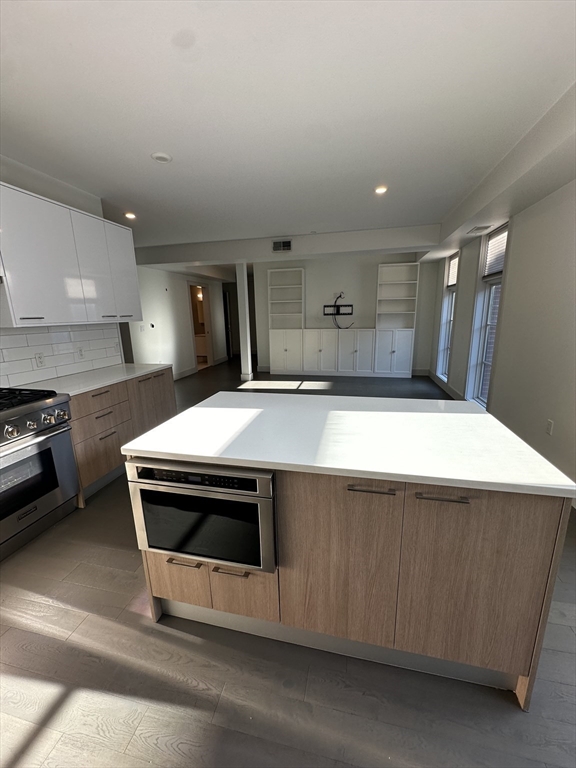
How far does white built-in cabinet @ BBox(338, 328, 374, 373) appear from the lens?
686cm

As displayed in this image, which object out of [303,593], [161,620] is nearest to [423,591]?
[303,593]

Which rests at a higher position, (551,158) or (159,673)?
(551,158)

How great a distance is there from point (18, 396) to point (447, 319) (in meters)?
6.47

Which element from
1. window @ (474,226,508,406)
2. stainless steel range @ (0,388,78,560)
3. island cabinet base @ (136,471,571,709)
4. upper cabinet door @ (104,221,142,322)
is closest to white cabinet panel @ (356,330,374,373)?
window @ (474,226,508,406)

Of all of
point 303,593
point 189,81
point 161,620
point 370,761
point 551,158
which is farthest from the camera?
point 551,158

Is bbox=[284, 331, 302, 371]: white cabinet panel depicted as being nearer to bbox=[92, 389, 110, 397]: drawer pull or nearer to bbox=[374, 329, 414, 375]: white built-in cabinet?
bbox=[374, 329, 414, 375]: white built-in cabinet

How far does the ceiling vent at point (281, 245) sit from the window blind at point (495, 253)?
2.84 metres

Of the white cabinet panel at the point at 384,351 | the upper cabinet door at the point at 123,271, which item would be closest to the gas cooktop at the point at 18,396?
the upper cabinet door at the point at 123,271

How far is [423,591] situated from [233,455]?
0.86m

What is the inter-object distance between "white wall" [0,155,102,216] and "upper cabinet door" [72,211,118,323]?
442 mm

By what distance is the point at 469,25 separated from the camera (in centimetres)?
135

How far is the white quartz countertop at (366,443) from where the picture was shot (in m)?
→ 1.01

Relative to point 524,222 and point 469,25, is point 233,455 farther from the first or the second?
point 524,222

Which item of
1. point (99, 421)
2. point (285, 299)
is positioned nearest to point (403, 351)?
point (285, 299)
